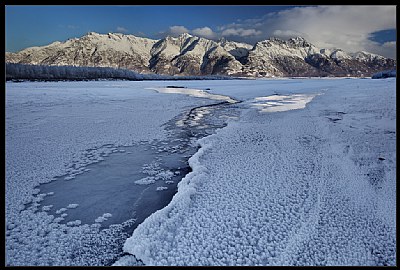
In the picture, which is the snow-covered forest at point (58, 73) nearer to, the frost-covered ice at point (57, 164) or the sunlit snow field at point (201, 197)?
the frost-covered ice at point (57, 164)

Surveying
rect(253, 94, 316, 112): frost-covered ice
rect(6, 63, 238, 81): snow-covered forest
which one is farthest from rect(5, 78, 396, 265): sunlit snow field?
rect(6, 63, 238, 81): snow-covered forest

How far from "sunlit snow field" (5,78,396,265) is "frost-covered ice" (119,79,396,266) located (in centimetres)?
1

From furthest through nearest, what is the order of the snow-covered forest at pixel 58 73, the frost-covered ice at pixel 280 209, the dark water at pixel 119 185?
Answer: the snow-covered forest at pixel 58 73 < the dark water at pixel 119 185 < the frost-covered ice at pixel 280 209

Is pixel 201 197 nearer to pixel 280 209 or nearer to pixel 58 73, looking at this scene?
pixel 280 209

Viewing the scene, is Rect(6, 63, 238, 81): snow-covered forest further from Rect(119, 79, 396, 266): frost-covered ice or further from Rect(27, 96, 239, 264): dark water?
Rect(119, 79, 396, 266): frost-covered ice

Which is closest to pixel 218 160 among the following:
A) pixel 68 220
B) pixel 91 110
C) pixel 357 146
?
pixel 68 220

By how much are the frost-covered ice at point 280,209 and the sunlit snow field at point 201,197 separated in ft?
0.04

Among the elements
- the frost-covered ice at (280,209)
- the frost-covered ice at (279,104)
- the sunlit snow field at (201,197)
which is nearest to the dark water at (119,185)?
the sunlit snow field at (201,197)

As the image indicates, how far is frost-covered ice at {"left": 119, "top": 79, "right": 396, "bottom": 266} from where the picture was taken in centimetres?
201

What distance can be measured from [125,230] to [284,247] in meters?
1.40

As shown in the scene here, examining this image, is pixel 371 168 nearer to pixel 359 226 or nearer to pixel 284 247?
pixel 359 226

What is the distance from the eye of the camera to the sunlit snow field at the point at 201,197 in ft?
6.75

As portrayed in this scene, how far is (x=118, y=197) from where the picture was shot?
3.03m

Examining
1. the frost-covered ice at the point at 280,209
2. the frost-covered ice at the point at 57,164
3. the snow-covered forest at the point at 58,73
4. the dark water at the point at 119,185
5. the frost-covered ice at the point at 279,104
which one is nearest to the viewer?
the frost-covered ice at the point at 280,209
